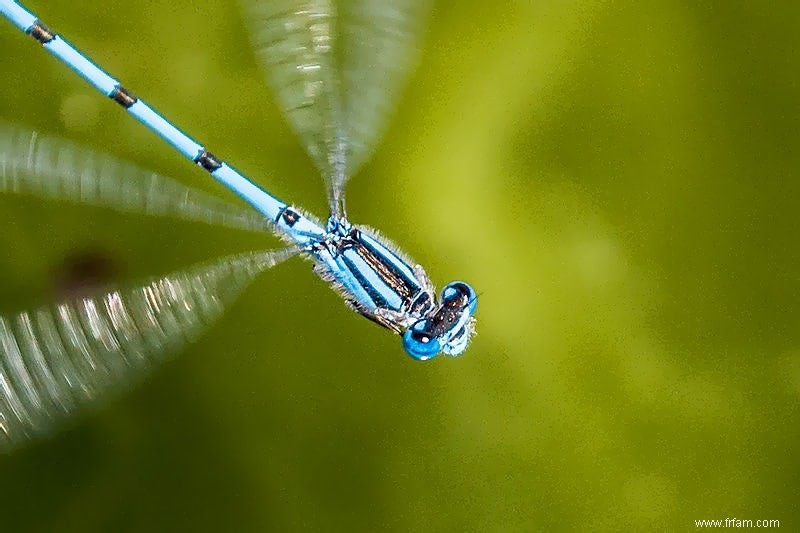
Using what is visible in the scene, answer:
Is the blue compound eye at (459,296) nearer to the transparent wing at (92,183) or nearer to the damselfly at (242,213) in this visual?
the damselfly at (242,213)

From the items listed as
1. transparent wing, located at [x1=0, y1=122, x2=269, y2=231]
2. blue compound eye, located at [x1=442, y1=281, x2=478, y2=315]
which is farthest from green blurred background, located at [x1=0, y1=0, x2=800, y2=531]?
blue compound eye, located at [x1=442, y1=281, x2=478, y2=315]

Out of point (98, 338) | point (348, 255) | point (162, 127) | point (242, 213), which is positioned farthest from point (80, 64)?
point (348, 255)

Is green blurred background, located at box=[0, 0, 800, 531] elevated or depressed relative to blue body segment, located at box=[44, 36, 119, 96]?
depressed

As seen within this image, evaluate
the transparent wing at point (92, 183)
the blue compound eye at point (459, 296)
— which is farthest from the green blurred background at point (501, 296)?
the blue compound eye at point (459, 296)

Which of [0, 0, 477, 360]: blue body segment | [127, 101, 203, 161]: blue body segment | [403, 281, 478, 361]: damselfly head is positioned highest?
[127, 101, 203, 161]: blue body segment

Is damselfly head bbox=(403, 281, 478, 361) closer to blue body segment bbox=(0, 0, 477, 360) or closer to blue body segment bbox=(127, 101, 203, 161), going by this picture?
blue body segment bbox=(0, 0, 477, 360)

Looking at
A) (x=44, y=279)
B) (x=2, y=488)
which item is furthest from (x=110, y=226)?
(x=2, y=488)

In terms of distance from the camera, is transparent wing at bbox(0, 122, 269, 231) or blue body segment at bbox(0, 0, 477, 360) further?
transparent wing at bbox(0, 122, 269, 231)
